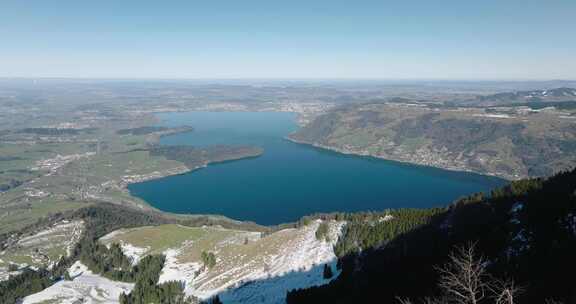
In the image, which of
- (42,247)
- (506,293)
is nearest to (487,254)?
(506,293)

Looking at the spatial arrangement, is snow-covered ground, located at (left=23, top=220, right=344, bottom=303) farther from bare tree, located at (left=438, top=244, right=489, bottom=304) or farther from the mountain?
bare tree, located at (left=438, top=244, right=489, bottom=304)

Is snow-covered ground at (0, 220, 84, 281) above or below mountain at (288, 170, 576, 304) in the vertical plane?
below

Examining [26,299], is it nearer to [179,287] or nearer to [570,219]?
[179,287]

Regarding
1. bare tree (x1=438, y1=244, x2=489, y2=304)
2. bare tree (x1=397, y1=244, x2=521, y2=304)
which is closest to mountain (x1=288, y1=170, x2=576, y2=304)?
bare tree (x1=397, y1=244, x2=521, y2=304)

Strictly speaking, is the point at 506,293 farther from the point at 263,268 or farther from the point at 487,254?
the point at 263,268

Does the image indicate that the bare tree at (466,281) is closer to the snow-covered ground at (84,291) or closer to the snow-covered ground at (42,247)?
the snow-covered ground at (84,291)

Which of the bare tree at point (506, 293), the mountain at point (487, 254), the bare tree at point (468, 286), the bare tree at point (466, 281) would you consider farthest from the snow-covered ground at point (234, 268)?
the bare tree at point (466, 281)
